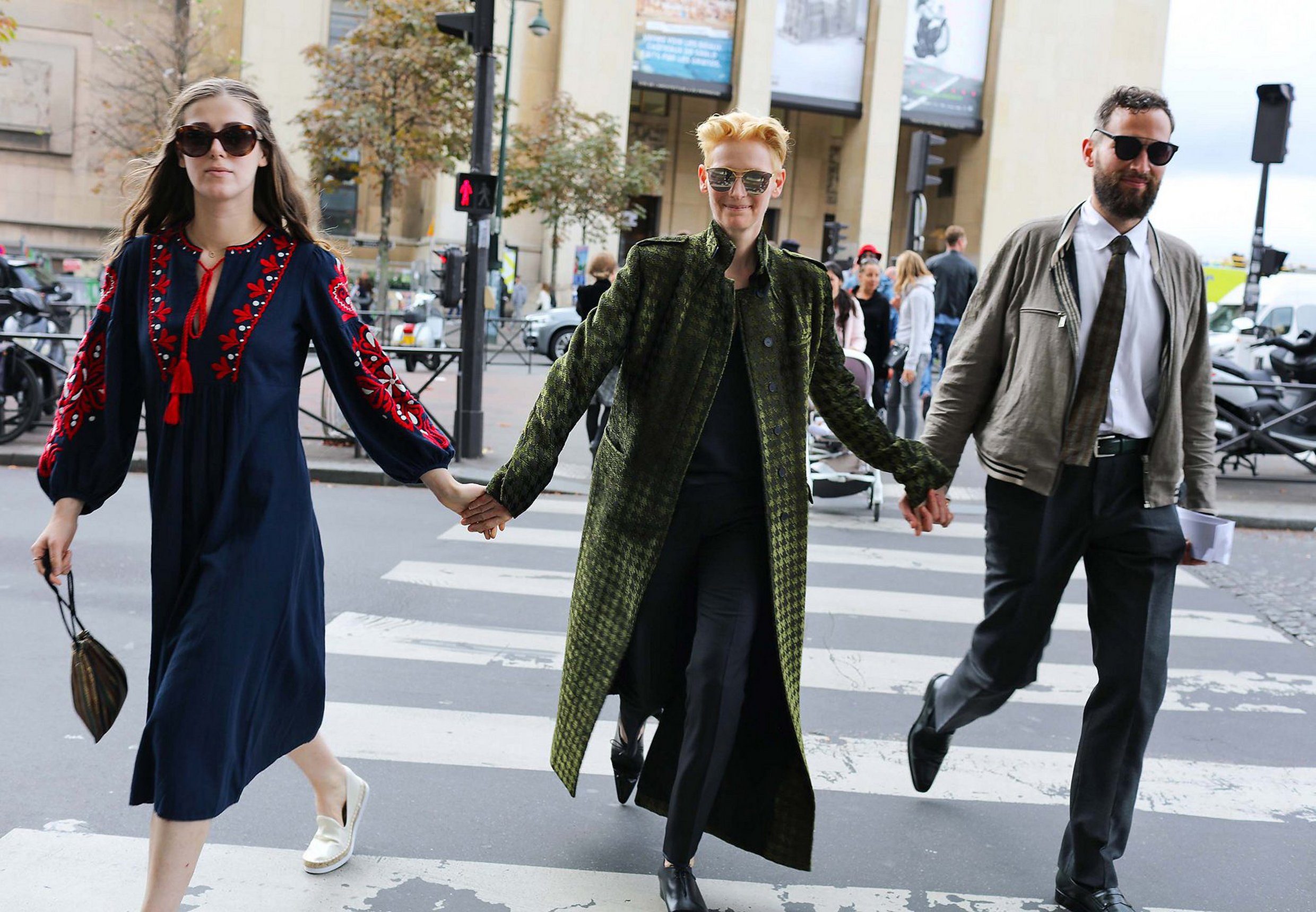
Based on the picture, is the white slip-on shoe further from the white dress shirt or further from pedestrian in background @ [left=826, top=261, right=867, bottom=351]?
pedestrian in background @ [left=826, top=261, right=867, bottom=351]

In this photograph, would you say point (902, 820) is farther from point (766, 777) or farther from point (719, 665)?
point (719, 665)

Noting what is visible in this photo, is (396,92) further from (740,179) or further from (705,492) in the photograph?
(705,492)

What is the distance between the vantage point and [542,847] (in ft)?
12.2

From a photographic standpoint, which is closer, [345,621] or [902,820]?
[902,820]

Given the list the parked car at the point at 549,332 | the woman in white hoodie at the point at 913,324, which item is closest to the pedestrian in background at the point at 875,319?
the woman in white hoodie at the point at 913,324

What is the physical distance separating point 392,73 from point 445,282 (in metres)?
10.6

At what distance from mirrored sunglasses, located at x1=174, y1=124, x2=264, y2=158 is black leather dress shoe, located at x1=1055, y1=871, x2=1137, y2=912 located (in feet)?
9.20

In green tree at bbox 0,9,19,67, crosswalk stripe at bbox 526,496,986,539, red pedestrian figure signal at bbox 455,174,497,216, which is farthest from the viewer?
green tree at bbox 0,9,19,67

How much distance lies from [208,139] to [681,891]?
2131 mm

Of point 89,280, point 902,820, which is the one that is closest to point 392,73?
point 89,280

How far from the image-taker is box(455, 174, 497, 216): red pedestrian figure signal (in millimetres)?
11125

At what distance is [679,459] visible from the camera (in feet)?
10.5

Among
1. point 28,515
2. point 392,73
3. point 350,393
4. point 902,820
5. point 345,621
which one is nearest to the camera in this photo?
point 350,393

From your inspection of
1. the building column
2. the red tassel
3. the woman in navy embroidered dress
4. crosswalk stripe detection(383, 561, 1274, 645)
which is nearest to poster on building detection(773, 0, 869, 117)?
the building column
